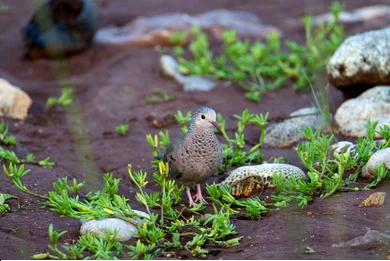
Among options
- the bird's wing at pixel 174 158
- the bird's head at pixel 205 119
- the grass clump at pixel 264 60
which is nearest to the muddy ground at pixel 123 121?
the grass clump at pixel 264 60

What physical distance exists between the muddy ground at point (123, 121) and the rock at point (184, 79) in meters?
0.08

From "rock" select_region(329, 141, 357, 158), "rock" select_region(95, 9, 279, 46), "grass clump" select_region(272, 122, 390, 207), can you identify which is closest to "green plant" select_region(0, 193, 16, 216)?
"grass clump" select_region(272, 122, 390, 207)

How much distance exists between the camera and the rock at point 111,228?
409 cm

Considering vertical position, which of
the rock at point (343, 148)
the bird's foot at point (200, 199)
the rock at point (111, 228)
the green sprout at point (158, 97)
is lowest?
the green sprout at point (158, 97)

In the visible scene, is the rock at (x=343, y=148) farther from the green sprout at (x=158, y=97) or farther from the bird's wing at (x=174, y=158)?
the green sprout at (x=158, y=97)

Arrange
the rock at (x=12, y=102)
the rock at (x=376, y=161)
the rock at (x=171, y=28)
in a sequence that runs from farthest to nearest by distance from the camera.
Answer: the rock at (x=171, y=28) → the rock at (x=12, y=102) → the rock at (x=376, y=161)

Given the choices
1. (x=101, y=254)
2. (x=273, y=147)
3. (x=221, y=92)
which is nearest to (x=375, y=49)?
(x=273, y=147)

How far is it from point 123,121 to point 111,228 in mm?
2641

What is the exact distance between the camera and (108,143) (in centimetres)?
623

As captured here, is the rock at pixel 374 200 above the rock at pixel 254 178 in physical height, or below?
above

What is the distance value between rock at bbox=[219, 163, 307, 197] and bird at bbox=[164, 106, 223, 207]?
15 cm

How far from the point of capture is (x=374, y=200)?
437cm

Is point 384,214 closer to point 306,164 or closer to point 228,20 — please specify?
point 306,164

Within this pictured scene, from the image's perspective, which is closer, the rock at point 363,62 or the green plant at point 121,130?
the rock at point 363,62
